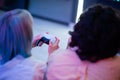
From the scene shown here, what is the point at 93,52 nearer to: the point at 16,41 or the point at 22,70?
the point at 22,70

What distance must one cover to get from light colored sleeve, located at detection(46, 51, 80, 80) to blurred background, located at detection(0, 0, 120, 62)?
2496 millimetres

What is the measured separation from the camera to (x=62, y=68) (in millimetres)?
1001

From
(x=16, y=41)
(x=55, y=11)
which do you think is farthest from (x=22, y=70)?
(x=55, y=11)

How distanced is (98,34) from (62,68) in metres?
0.21

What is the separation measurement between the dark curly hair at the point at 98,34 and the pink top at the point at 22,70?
0.75 ft

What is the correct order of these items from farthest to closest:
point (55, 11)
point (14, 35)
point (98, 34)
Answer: point (55, 11) < point (14, 35) < point (98, 34)

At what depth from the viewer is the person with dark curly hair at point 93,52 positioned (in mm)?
944

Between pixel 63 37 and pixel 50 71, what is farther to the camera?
pixel 63 37

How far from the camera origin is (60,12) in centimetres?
420

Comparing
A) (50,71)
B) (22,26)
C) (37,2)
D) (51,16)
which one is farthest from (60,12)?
(50,71)

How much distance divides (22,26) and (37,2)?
3201 millimetres

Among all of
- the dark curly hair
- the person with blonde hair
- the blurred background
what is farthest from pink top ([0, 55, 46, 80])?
the blurred background

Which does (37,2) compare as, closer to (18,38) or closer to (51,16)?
(51,16)

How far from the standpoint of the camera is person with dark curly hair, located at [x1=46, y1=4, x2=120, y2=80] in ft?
3.10
